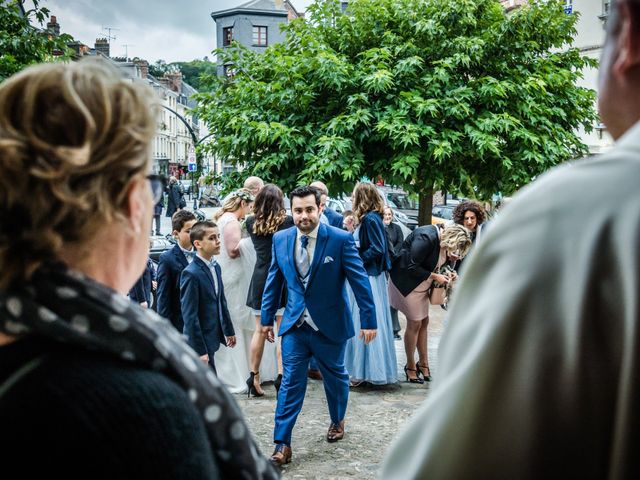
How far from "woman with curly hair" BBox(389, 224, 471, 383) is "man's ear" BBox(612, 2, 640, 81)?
7.29 metres

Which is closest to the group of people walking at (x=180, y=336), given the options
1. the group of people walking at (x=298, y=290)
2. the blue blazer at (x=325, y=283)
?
the group of people walking at (x=298, y=290)

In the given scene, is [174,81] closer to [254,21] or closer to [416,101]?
[254,21]

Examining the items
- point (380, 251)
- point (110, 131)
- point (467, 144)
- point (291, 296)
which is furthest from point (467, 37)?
point (110, 131)

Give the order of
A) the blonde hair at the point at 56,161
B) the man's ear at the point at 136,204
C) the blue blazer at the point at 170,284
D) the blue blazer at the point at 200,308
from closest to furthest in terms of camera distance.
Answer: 1. the blonde hair at the point at 56,161
2. the man's ear at the point at 136,204
3. the blue blazer at the point at 200,308
4. the blue blazer at the point at 170,284

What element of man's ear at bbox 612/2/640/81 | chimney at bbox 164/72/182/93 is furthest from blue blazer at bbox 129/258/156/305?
chimney at bbox 164/72/182/93

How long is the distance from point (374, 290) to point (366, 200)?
1075 mm

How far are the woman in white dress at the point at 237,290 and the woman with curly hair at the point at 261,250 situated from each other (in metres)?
0.20

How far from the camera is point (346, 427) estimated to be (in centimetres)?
696

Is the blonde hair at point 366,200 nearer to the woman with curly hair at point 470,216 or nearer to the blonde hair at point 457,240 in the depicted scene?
the blonde hair at point 457,240

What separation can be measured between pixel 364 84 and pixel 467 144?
193 centimetres

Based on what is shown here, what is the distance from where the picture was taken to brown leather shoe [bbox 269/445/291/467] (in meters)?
5.90

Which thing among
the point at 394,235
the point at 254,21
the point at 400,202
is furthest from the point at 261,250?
the point at 254,21

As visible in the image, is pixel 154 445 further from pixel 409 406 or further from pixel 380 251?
pixel 380 251

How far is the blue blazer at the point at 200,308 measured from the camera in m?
6.25
